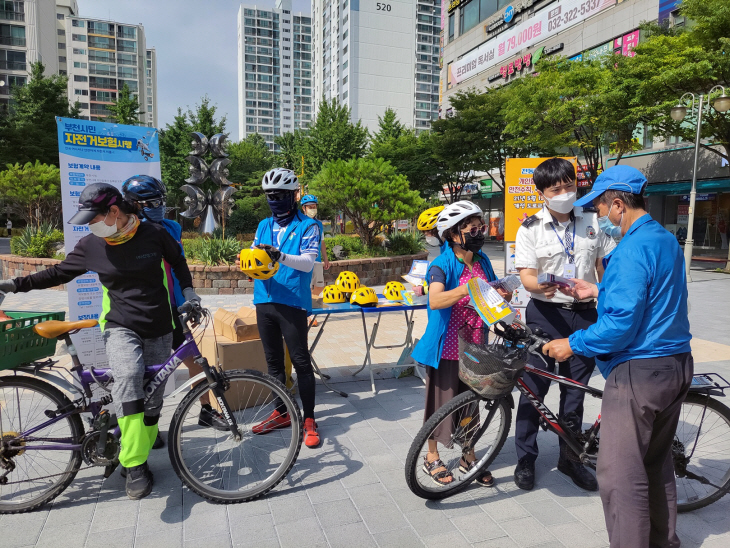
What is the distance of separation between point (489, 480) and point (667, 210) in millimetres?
26609

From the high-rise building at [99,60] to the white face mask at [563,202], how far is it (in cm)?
8929

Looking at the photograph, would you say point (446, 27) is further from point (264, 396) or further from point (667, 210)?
point (264, 396)

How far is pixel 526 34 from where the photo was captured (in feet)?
111

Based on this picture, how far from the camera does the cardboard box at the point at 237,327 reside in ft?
14.8

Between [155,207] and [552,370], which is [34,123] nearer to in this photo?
[155,207]

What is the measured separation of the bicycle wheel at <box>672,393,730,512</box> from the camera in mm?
2797

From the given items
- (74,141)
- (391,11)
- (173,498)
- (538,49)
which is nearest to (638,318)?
(173,498)

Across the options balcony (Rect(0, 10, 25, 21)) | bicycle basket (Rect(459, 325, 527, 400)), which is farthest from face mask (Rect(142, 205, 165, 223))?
balcony (Rect(0, 10, 25, 21))

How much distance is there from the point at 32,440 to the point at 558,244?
11.2 ft

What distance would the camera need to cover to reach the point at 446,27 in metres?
45.4

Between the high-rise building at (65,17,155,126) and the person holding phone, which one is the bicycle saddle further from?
the high-rise building at (65,17,155,126)

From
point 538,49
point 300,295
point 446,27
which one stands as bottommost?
point 300,295

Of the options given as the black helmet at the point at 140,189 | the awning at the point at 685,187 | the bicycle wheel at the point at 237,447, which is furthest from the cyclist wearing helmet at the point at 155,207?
the awning at the point at 685,187

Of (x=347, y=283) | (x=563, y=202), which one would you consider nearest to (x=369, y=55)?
(x=347, y=283)
